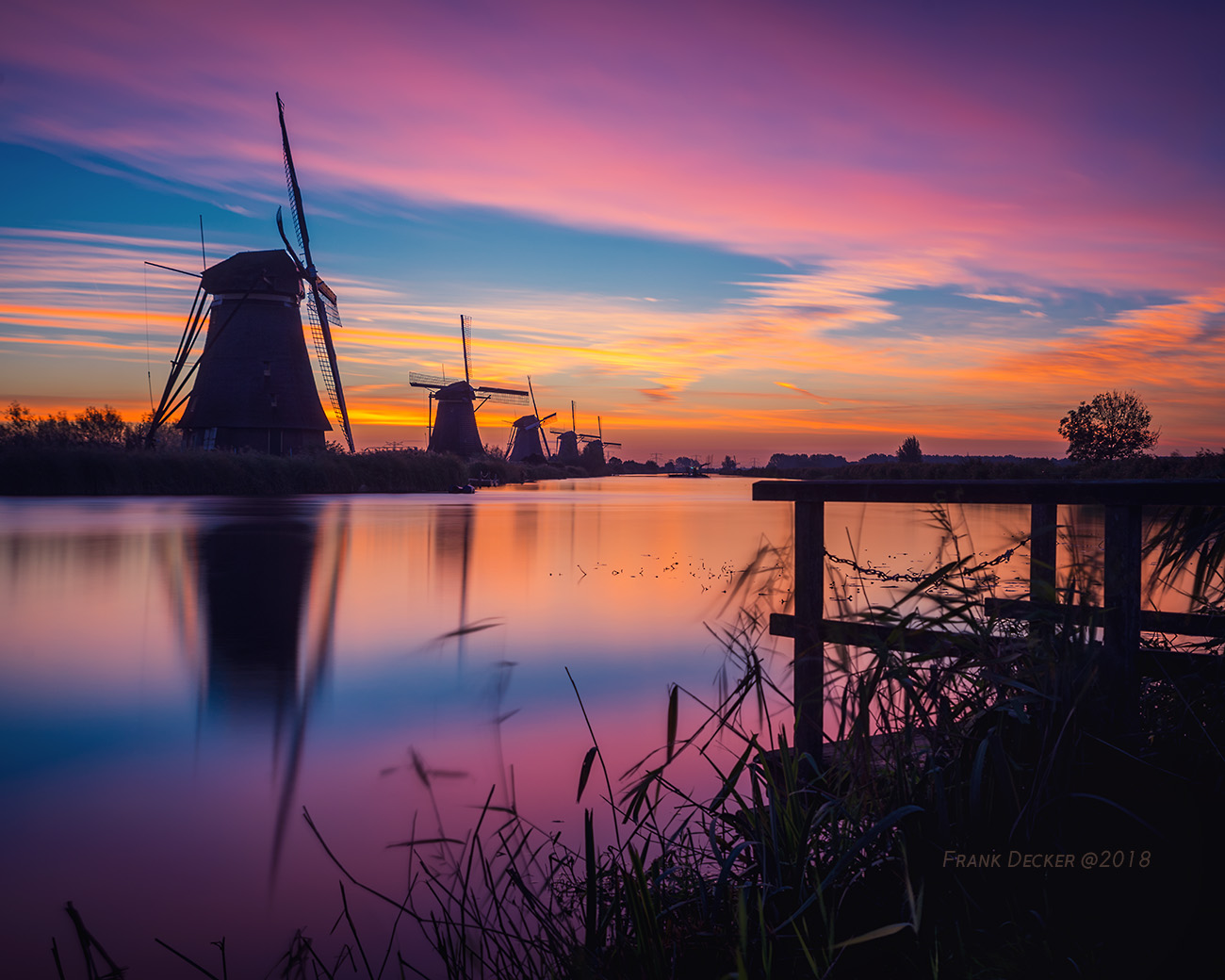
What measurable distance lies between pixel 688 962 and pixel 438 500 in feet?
126

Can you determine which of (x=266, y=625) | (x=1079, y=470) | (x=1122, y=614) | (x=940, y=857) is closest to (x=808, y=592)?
(x=1122, y=614)

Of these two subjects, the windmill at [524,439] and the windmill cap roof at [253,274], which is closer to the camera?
the windmill cap roof at [253,274]

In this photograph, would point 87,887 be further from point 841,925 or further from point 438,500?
point 438,500

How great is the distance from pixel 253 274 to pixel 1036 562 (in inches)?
1609

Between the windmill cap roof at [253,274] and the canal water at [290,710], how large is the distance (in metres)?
24.4

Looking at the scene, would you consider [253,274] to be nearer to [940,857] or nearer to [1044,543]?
[1044,543]

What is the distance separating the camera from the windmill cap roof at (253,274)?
1505 inches

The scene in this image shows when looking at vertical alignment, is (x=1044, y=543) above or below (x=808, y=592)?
above

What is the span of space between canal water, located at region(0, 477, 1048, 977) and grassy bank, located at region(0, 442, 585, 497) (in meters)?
20.2

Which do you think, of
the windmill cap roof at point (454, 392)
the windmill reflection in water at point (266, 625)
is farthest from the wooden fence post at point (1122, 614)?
the windmill cap roof at point (454, 392)

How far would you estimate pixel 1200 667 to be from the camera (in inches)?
130

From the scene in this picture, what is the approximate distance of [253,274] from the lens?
125 ft

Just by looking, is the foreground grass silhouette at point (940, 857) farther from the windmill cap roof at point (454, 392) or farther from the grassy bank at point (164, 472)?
the windmill cap roof at point (454, 392)

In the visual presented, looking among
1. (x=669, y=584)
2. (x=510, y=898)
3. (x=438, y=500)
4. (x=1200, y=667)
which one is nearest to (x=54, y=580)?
(x=669, y=584)
